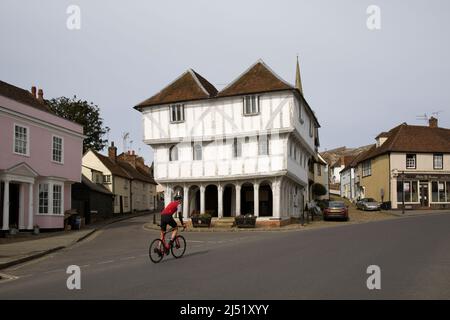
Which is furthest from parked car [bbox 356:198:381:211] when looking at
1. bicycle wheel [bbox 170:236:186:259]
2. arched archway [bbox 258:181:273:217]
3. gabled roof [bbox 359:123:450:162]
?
bicycle wheel [bbox 170:236:186:259]

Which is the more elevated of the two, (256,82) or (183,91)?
(256,82)

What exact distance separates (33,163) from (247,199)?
51.9 feet

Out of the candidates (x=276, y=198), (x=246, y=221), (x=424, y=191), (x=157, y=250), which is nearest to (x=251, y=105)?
(x=276, y=198)

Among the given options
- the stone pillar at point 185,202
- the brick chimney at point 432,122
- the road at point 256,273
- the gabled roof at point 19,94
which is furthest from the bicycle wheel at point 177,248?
the brick chimney at point 432,122

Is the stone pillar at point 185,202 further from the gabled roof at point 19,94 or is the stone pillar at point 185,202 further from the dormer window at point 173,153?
the gabled roof at point 19,94

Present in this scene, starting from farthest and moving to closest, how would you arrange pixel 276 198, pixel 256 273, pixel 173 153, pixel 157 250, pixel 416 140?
pixel 416 140, pixel 173 153, pixel 276 198, pixel 157 250, pixel 256 273

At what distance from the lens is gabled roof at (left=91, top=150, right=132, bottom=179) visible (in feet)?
190

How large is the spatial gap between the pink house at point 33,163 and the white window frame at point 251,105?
1194 cm

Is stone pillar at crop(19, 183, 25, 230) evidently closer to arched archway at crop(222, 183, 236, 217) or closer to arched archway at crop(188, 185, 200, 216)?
arched archway at crop(188, 185, 200, 216)

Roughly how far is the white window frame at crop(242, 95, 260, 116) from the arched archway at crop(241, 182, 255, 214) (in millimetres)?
6076

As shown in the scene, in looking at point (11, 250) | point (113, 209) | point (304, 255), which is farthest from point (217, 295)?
point (113, 209)

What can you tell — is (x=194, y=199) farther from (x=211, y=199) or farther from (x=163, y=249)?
(x=163, y=249)

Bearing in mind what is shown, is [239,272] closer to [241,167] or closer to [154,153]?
[241,167]

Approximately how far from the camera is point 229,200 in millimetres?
40469
